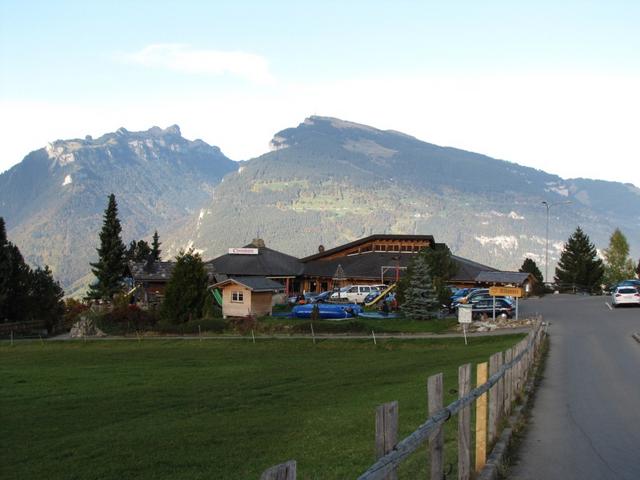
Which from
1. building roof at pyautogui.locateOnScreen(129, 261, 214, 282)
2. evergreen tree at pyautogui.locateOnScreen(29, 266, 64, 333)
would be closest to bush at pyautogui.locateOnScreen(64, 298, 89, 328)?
evergreen tree at pyautogui.locateOnScreen(29, 266, 64, 333)

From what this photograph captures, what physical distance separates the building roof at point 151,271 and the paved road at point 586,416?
5089cm

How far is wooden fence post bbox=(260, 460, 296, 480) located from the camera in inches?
180

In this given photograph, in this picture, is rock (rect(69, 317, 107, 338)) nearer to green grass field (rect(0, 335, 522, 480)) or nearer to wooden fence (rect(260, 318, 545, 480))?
green grass field (rect(0, 335, 522, 480))

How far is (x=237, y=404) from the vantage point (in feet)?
79.4

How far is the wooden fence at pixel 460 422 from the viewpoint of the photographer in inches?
251

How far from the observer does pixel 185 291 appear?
61094 mm

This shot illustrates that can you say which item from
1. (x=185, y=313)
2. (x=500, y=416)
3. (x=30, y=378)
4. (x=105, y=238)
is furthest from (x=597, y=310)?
(x=105, y=238)

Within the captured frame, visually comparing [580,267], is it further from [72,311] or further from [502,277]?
[72,311]

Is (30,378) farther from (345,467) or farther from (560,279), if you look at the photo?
(560,279)

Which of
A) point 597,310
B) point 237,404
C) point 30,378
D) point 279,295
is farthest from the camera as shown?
point 279,295

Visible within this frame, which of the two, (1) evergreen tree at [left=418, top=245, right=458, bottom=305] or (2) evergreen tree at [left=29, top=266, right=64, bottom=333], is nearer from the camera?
(1) evergreen tree at [left=418, top=245, right=458, bottom=305]

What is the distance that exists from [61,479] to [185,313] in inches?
1811

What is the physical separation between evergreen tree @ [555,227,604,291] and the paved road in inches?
2774

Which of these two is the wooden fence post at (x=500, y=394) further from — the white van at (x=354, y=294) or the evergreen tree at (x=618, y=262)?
→ the evergreen tree at (x=618, y=262)
